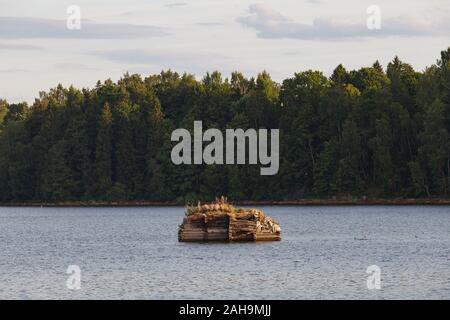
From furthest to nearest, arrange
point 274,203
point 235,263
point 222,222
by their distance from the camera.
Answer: point 274,203 < point 222,222 < point 235,263

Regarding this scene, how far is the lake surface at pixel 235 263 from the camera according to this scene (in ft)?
164

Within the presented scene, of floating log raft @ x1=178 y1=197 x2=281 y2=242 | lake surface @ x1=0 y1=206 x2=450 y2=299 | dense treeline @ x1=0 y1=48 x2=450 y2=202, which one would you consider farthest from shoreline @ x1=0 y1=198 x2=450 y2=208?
floating log raft @ x1=178 y1=197 x2=281 y2=242

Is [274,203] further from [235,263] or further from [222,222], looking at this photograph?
[235,263]

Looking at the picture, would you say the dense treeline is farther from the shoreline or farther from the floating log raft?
the floating log raft

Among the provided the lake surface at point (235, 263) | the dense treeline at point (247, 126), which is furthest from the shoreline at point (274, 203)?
the lake surface at point (235, 263)

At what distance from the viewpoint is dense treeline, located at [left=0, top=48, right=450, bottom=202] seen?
144 m

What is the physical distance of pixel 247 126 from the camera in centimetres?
16425

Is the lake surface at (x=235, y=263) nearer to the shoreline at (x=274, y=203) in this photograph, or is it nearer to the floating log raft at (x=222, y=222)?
the floating log raft at (x=222, y=222)

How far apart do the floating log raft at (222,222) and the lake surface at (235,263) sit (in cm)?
86

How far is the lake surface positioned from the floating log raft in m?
0.86

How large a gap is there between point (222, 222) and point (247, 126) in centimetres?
9359

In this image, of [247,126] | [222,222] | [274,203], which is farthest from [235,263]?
[247,126]

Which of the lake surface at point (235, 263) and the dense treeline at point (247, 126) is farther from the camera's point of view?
the dense treeline at point (247, 126)

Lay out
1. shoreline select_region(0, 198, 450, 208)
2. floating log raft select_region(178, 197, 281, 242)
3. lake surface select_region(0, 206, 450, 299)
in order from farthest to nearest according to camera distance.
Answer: shoreline select_region(0, 198, 450, 208) < floating log raft select_region(178, 197, 281, 242) < lake surface select_region(0, 206, 450, 299)
